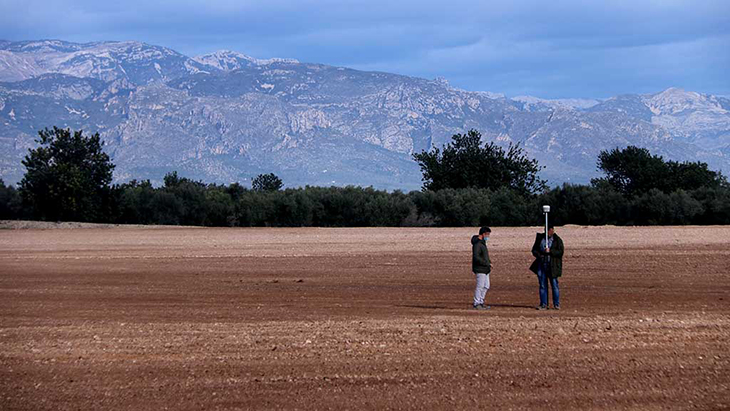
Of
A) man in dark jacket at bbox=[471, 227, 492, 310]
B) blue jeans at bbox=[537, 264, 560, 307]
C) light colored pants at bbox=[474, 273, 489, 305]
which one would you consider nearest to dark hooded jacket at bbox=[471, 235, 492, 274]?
A: man in dark jacket at bbox=[471, 227, 492, 310]

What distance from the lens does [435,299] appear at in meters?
21.3

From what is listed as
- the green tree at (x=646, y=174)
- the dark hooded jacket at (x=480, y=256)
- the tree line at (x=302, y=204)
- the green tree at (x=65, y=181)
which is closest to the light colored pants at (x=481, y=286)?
the dark hooded jacket at (x=480, y=256)

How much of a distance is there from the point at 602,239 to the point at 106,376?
110ft

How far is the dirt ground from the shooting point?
38.0ft

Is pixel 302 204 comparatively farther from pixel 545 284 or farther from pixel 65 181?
pixel 545 284

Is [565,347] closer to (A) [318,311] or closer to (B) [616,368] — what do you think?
(B) [616,368]

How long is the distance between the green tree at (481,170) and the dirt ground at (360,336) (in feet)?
173

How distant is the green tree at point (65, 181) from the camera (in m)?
65.4

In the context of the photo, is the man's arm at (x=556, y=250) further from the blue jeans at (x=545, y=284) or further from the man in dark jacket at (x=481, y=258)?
the man in dark jacket at (x=481, y=258)

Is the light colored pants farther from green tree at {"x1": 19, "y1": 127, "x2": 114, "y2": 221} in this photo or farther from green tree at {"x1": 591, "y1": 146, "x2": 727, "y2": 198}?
green tree at {"x1": 591, "y1": 146, "x2": 727, "y2": 198}

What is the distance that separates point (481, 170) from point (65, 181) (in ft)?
120

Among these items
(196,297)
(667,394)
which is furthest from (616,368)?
(196,297)

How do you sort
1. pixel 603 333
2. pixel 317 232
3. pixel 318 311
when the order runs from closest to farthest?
pixel 603 333
pixel 318 311
pixel 317 232

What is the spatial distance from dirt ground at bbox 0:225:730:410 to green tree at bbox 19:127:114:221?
34.1 metres
